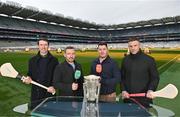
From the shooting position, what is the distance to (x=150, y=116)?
10.5 feet

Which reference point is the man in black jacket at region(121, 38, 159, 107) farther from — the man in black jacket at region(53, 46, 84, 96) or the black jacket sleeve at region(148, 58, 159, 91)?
the man in black jacket at region(53, 46, 84, 96)

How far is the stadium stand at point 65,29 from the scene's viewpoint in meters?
82.6

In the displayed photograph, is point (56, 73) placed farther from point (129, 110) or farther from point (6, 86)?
point (6, 86)

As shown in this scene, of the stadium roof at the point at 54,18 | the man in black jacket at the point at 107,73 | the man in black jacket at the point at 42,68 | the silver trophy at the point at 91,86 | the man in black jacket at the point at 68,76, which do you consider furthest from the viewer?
the stadium roof at the point at 54,18

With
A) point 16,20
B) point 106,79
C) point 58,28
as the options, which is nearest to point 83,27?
point 58,28

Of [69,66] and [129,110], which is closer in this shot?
[129,110]

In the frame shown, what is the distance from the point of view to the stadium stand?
82562 millimetres

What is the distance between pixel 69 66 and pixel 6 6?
76952mm

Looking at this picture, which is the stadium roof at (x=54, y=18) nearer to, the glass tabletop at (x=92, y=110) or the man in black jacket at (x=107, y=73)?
the man in black jacket at (x=107, y=73)

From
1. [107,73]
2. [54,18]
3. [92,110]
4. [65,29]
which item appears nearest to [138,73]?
[107,73]

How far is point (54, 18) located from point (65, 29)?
9.82 metres

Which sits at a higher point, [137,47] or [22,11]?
[22,11]

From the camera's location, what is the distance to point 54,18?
325 ft

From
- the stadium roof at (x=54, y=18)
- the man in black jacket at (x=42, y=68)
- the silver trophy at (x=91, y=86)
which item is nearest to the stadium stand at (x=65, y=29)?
the stadium roof at (x=54, y=18)
